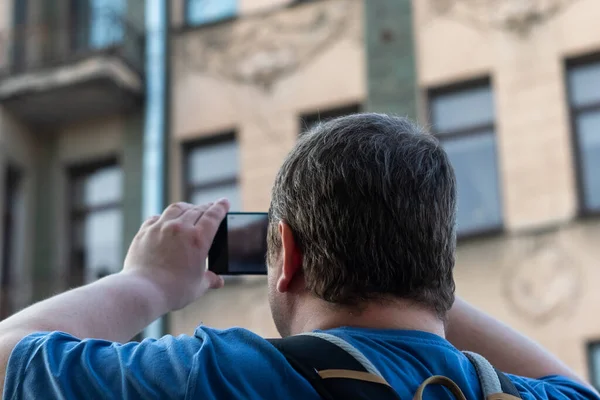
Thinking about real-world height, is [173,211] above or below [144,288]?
above

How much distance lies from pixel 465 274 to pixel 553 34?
256 centimetres

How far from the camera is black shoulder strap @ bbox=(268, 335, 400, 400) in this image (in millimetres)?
1332

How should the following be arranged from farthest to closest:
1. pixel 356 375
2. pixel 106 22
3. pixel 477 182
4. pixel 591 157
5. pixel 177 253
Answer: pixel 106 22
pixel 477 182
pixel 591 157
pixel 177 253
pixel 356 375

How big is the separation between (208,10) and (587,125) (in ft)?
16.3

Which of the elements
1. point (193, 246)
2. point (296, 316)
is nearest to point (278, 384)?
point (296, 316)

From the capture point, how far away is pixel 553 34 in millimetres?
10898

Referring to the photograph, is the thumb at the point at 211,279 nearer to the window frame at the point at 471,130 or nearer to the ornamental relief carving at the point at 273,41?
the window frame at the point at 471,130

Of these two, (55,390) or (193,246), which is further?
(193,246)

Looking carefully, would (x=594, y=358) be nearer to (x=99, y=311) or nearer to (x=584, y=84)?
(x=584, y=84)

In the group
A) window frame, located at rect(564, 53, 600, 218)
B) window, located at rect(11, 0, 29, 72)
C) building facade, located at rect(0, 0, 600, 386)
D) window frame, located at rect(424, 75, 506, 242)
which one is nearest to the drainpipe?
building facade, located at rect(0, 0, 600, 386)

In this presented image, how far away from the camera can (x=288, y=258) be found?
1519 mm

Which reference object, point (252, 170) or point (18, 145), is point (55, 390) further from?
point (18, 145)

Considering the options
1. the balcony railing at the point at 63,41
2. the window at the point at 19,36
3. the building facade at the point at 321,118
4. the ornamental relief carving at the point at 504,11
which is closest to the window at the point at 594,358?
the building facade at the point at 321,118

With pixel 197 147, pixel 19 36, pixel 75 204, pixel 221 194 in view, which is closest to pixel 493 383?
pixel 221 194
